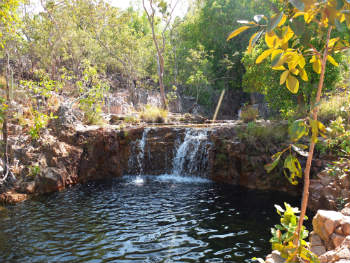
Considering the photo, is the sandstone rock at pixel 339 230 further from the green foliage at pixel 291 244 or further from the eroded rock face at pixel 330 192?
the eroded rock face at pixel 330 192

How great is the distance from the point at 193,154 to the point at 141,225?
6522mm

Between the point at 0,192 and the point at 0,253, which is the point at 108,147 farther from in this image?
the point at 0,253

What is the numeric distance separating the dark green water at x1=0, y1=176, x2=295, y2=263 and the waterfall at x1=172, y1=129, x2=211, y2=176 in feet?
8.02

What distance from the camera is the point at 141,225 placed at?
23.6 feet

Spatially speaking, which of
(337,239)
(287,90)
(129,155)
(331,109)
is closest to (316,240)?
(337,239)

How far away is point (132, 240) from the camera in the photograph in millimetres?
6340

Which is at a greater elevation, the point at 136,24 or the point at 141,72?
the point at 136,24

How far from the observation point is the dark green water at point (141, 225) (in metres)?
5.73

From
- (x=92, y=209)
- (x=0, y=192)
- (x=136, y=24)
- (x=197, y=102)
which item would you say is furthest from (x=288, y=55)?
(x=136, y=24)

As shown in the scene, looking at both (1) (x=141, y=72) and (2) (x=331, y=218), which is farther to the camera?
(1) (x=141, y=72)

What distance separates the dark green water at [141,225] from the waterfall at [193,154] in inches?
96.3

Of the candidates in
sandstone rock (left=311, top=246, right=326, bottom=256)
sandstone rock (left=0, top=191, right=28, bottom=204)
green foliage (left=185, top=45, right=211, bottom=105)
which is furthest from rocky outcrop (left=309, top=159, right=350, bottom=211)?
green foliage (left=185, top=45, right=211, bottom=105)

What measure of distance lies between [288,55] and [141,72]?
27.5m

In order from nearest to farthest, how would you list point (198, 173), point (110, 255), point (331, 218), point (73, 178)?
point (331, 218)
point (110, 255)
point (73, 178)
point (198, 173)
